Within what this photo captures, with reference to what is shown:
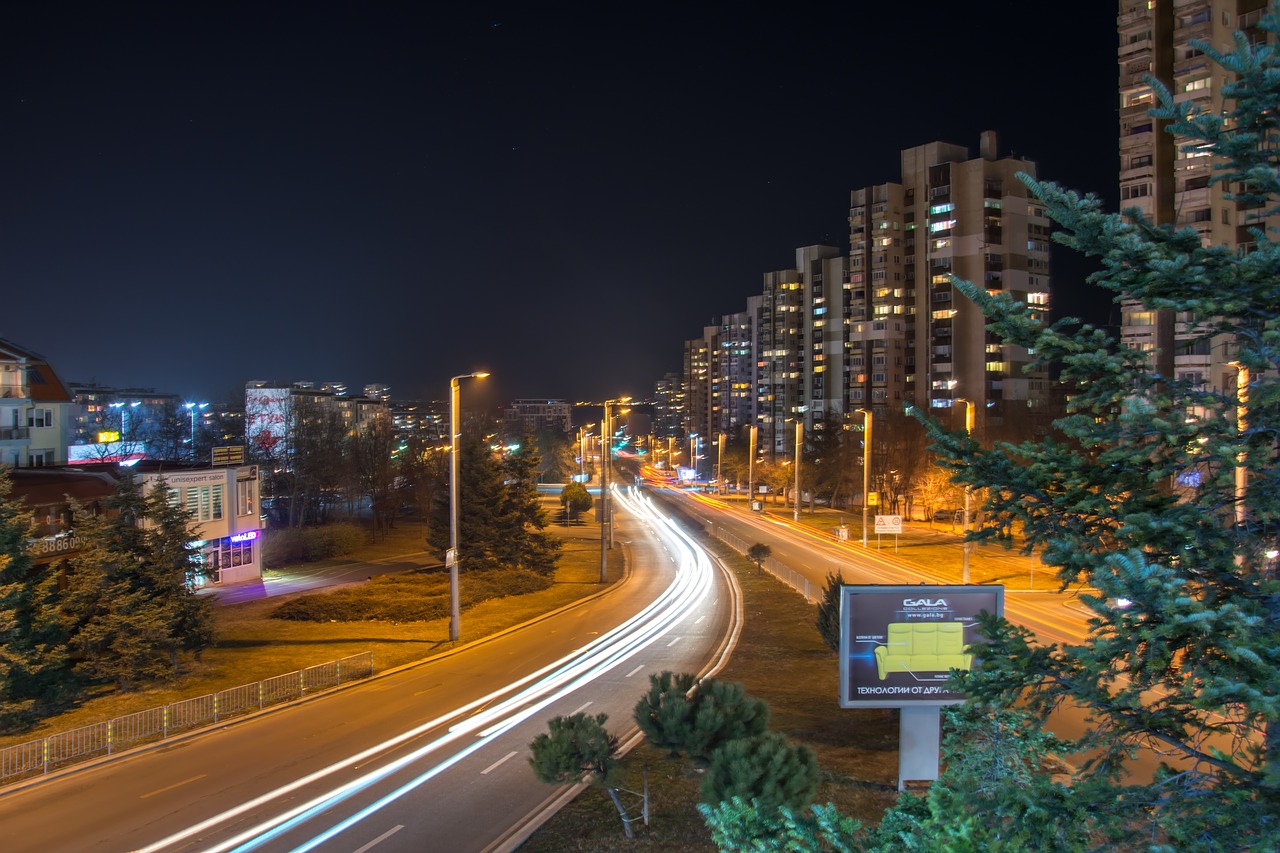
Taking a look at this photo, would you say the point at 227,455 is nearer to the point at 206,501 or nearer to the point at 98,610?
the point at 206,501

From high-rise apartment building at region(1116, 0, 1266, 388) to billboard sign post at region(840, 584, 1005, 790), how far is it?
2721cm

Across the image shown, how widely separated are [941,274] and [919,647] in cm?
6508

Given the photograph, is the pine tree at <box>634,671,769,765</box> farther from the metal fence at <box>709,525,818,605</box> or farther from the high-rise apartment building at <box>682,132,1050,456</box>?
the high-rise apartment building at <box>682,132,1050,456</box>

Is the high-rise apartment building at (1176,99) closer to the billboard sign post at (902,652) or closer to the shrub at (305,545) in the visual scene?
the billboard sign post at (902,652)

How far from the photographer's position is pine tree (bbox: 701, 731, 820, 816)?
30.3ft

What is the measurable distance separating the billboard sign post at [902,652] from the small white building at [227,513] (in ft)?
99.2

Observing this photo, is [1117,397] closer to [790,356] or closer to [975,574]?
[975,574]

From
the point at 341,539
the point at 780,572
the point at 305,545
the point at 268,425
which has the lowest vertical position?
the point at 780,572

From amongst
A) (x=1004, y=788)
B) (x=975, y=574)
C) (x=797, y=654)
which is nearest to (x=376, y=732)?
(x=797, y=654)

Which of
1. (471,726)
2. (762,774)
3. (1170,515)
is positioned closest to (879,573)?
(471,726)

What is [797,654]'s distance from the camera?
22531 mm

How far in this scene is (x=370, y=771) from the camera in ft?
45.5

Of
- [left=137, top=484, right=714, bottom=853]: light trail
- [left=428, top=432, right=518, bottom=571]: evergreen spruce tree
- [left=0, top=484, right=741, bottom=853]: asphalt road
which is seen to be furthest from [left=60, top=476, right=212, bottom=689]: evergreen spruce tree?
[left=428, top=432, right=518, bottom=571]: evergreen spruce tree

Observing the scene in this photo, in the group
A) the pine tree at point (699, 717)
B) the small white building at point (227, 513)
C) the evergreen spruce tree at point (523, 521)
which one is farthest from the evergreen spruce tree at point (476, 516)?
the pine tree at point (699, 717)
